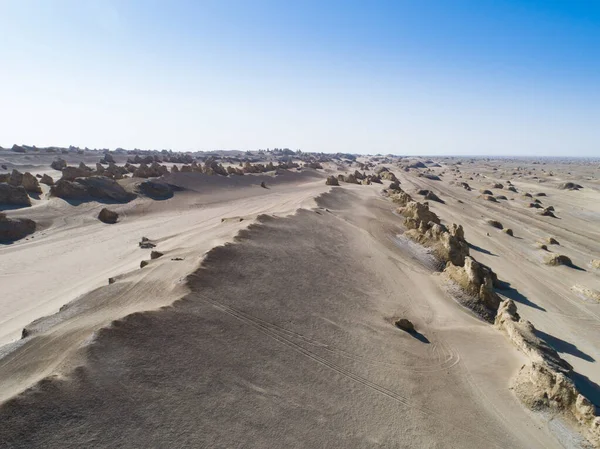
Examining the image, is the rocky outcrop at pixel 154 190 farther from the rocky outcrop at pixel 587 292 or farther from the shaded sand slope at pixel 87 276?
the rocky outcrop at pixel 587 292

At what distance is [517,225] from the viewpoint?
29.0 meters

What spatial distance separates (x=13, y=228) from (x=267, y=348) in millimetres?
16731

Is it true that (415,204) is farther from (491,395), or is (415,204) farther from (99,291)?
(99,291)

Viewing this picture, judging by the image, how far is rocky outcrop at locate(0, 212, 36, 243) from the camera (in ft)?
53.7

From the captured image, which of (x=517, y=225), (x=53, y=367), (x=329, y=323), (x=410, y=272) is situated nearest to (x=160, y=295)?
(x=53, y=367)

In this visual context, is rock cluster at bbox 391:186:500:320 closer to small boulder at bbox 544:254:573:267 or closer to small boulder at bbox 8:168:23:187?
small boulder at bbox 544:254:573:267

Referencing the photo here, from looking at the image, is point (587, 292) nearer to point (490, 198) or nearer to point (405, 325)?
point (405, 325)

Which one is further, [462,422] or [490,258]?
[490,258]

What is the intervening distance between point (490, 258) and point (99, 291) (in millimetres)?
18599

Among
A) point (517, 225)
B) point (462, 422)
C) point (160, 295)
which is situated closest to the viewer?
point (462, 422)

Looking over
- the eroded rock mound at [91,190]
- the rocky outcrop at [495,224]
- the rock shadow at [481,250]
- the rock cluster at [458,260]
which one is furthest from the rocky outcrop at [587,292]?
the eroded rock mound at [91,190]

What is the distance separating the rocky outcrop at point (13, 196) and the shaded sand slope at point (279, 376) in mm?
19090

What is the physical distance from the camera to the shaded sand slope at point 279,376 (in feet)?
15.1

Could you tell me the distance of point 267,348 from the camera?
271 inches
